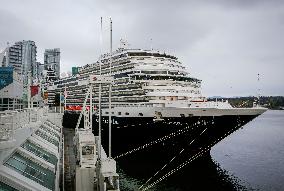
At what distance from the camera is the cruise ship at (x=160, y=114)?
33375mm

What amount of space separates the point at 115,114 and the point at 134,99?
296cm

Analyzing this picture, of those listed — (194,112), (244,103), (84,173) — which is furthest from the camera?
(244,103)

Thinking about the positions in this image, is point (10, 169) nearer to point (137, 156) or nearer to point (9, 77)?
point (9, 77)

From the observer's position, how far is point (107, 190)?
10.6 m

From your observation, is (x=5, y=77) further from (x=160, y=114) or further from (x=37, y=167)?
(x=160, y=114)

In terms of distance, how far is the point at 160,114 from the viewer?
3447 centimetres

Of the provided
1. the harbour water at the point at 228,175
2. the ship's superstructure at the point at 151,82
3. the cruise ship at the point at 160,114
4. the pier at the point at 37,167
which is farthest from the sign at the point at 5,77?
the ship's superstructure at the point at 151,82

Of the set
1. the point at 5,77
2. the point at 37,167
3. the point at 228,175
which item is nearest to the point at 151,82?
the point at 228,175

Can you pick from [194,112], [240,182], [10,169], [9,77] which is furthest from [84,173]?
[240,182]

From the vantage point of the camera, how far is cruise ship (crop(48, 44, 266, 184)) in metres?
33.4

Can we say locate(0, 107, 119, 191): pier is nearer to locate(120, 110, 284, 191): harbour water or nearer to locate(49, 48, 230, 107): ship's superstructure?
locate(120, 110, 284, 191): harbour water

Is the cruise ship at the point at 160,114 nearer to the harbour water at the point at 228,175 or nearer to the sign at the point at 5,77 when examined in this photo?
the harbour water at the point at 228,175

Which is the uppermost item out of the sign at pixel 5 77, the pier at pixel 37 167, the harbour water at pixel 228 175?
the sign at pixel 5 77

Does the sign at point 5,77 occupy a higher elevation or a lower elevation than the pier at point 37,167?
higher
